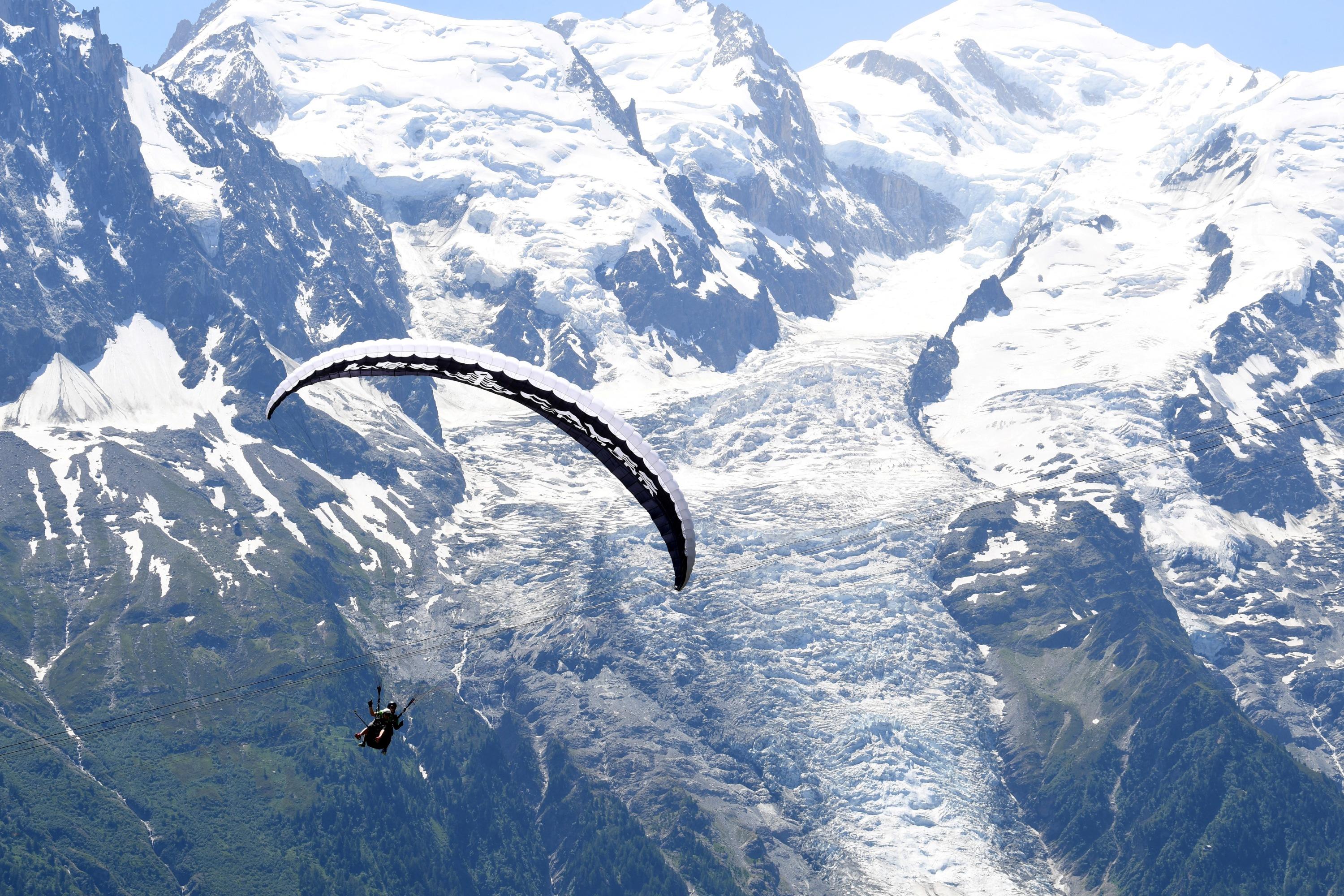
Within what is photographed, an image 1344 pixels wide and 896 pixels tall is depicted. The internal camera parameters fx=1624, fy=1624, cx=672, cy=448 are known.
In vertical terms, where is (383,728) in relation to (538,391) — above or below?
below

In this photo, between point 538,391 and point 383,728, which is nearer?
point 538,391

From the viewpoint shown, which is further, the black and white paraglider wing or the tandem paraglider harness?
the tandem paraglider harness

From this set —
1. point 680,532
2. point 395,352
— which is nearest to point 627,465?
point 680,532

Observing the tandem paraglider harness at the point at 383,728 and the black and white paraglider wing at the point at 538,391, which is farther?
the tandem paraglider harness at the point at 383,728

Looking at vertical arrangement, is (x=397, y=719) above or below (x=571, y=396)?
below

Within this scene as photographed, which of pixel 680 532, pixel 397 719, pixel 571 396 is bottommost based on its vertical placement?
pixel 397 719

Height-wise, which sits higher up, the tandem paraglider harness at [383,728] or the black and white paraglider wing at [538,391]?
the black and white paraglider wing at [538,391]

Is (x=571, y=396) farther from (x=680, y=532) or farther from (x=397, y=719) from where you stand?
(x=397, y=719)

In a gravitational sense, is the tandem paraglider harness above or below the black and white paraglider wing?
below
